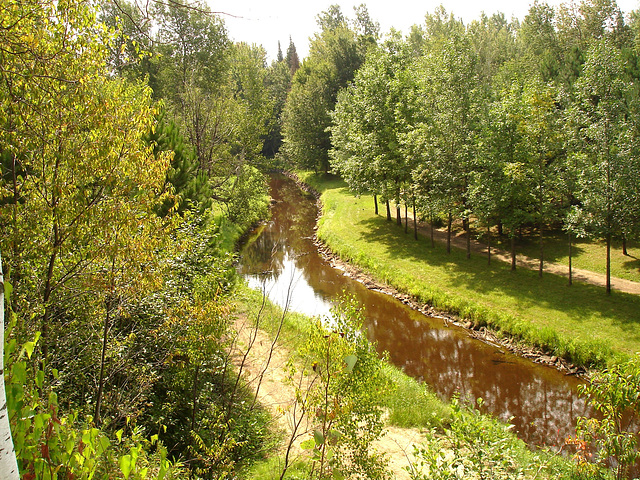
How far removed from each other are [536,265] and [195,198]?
17.4m

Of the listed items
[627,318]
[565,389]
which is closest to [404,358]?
[565,389]

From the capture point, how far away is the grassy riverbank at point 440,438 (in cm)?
613

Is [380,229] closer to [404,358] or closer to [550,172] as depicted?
[550,172]

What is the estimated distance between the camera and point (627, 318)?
54.8 ft

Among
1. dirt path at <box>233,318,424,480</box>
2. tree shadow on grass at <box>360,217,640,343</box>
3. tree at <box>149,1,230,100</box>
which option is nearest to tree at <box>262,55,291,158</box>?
tree at <box>149,1,230,100</box>

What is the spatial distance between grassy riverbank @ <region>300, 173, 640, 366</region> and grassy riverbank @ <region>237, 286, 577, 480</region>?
5288 millimetres

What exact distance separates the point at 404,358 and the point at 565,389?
5.56 m

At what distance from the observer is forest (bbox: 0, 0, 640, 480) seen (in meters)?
5.61

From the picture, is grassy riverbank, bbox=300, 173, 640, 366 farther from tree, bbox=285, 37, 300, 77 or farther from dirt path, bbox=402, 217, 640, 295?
tree, bbox=285, 37, 300, 77

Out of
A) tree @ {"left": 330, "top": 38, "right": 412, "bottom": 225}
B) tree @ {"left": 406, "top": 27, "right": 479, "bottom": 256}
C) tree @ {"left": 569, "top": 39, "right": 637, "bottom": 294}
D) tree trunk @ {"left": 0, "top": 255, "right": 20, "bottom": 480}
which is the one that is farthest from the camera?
tree @ {"left": 330, "top": 38, "right": 412, "bottom": 225}

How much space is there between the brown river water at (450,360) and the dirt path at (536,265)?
6653mm

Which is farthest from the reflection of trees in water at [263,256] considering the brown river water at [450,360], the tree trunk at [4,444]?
the tree trunk at [4,444]

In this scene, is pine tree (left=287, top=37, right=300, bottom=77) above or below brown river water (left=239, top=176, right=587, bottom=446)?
above

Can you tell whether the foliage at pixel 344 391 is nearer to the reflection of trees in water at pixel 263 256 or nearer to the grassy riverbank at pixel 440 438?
the grassy riverbank at pixel 440 438
